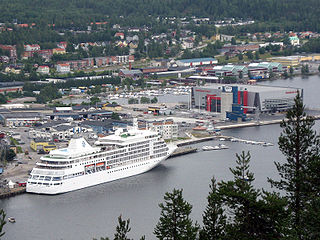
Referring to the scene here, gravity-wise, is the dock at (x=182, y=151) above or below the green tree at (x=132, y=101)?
above

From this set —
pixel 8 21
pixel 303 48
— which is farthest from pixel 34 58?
pixel 303 48

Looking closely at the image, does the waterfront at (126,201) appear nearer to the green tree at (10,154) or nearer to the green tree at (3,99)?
the green tree at (10,154)

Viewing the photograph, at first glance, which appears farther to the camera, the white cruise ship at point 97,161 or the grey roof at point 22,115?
the grey roof at point 22,115

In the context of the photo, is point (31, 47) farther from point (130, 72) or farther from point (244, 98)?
point (244, 98)

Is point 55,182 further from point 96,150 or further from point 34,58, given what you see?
point 34,58

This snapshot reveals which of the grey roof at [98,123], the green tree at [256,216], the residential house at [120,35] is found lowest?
the grey roof at [98,123]

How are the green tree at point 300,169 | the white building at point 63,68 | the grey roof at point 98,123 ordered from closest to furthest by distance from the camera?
the green tree at point 300,169 → the grey roof at point 98,123 → the white building at point 63,68

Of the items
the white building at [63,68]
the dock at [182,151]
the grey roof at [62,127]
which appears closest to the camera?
the dock at [182,151]

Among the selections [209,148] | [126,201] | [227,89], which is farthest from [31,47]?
[126,201]

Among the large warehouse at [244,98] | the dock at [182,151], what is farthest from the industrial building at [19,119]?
the dock at [182,151]
